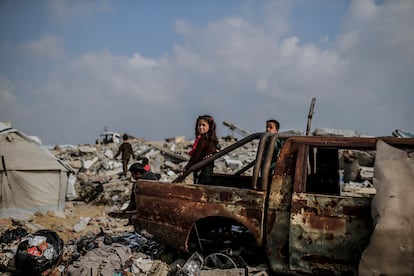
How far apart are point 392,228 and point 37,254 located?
3.84m

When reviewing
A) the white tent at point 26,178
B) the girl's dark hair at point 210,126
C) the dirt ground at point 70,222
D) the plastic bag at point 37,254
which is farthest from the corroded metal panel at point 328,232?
the white tent at point 26,178

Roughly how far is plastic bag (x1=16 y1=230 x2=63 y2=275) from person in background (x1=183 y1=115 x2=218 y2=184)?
2.01 meters

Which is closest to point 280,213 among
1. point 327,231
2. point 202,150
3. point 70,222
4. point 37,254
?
point 327,231

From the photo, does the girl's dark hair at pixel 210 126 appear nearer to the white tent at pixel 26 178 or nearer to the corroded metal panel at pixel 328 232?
the corroded metal panel at pixel 328 232

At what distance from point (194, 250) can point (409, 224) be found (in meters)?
2.28

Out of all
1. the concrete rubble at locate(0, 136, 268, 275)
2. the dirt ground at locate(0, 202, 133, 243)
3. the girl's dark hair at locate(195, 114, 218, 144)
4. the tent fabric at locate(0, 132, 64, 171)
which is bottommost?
the dirt ground at locate(0, 202, 133, 243)

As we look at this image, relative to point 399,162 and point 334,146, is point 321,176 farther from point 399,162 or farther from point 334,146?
point 399,162

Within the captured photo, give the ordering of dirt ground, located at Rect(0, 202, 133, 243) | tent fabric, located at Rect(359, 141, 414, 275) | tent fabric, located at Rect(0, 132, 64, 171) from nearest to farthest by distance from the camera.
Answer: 1. tent fabric, located at Rect(359, 141, 414, 275)
2. dirt ground, located at Rect(0, 202, 133, 243)
3. tent fabric, located at Rect(0, 132, 64, 171)

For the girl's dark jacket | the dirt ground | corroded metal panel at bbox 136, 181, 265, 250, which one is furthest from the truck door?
the dirt ground

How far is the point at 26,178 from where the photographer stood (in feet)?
23.4

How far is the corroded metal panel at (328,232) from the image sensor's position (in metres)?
2.56

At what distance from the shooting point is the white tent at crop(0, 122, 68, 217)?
6914 millimetres

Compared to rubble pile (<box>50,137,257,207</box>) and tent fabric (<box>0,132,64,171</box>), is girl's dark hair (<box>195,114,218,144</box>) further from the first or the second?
rubble pile (<box>50,137,257,207</box>)

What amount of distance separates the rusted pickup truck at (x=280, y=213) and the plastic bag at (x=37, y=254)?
1.11m
